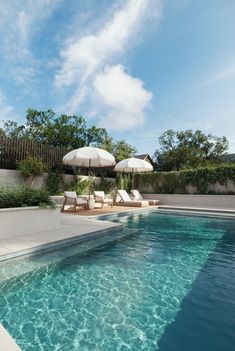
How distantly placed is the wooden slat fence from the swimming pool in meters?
8.80

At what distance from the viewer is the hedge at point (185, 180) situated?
15867 mm

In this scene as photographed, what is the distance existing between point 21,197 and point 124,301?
403 cm

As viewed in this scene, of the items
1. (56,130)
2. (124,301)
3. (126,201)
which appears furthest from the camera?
(56,130)

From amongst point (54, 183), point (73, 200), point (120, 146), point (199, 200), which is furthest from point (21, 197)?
point (120, 146)

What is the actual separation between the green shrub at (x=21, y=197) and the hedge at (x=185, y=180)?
41.3 feet

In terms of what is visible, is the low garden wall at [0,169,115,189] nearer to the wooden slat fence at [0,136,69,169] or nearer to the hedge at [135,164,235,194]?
the wooden slat fence at [0,136,69,169]

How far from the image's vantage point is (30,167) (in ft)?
41.0

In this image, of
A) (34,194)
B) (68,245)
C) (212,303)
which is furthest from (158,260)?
(34,194)

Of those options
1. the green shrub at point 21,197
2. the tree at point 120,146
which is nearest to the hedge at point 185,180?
the tree at point 120,146

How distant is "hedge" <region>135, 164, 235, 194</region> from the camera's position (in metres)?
15.9

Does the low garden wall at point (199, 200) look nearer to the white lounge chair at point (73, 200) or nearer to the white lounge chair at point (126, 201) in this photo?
the white lounge chair at point (126, 201)

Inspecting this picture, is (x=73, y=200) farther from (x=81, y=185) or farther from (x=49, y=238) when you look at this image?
(x=49, y=238)

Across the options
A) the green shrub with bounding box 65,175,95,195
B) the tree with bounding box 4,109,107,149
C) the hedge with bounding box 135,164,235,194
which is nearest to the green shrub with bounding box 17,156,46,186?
the green shrub with bounding box 65,175,95,195

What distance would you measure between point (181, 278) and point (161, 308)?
1071mm
